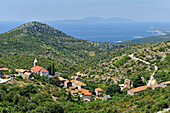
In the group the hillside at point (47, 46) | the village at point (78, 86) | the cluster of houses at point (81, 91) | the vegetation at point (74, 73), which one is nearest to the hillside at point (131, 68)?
the vegetation at point (74, 73)

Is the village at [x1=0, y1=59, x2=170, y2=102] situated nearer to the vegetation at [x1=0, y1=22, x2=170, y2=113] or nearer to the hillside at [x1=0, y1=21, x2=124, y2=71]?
the vegetation at [x1=0, y1=22, x2=170, y2=113]

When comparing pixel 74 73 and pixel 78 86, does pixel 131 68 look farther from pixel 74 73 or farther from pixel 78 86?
pixel 74 73

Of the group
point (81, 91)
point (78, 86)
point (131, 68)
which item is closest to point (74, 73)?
point (131, 68)

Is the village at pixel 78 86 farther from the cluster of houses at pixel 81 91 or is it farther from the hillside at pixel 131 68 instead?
the hillside at pixel 131 68

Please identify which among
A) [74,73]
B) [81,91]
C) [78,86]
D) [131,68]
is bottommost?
[74,73]

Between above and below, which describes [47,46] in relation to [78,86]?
above

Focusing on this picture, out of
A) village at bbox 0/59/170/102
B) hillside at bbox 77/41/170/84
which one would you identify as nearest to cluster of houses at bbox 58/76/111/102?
village at bbox 0/59/170/102

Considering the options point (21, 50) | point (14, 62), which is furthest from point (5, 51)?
point (14, 62)

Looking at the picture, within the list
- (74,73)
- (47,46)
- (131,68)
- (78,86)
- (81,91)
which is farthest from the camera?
(47,46)
